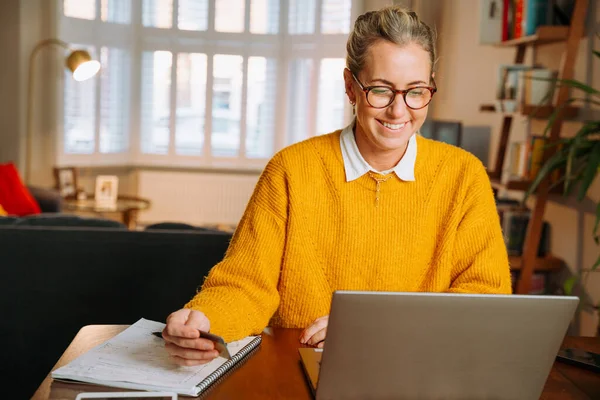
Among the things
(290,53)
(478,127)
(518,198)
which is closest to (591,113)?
(518,198)

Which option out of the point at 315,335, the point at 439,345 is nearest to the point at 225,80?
the point at 315,335

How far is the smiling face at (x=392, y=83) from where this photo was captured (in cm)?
158

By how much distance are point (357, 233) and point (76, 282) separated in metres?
1.59

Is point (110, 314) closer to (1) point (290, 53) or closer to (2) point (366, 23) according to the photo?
(2) point (366, 23)

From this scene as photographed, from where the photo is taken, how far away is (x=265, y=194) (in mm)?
1712

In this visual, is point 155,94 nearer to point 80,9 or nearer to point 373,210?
point 80,9

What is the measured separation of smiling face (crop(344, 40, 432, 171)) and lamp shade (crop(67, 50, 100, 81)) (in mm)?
4720

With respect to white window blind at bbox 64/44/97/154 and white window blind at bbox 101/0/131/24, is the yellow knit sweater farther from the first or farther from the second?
white window blind at bbox 101/0/131/24

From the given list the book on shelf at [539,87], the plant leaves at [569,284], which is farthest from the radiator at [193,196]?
the plant leaves at [569,284]

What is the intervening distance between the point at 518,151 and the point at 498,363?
3095mm

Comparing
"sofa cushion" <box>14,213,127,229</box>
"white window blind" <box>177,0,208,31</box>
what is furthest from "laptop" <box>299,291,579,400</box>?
"white window blind" <box>177,0,208,31</box>

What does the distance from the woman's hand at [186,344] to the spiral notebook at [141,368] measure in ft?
0.05

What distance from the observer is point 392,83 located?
1588 mm

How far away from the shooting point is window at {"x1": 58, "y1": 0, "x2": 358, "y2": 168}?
8242 mm
